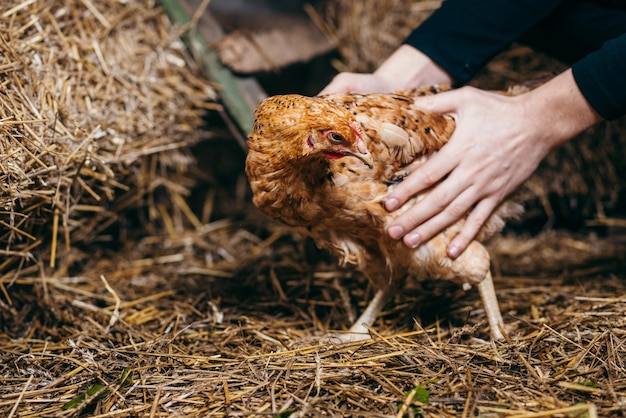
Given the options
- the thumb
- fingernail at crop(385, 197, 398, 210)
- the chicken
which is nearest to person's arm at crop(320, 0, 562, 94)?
the chicken

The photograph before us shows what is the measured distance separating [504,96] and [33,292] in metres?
2.20

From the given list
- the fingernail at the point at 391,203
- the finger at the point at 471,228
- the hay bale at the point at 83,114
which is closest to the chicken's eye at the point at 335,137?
the fingernail at the point at 391,203

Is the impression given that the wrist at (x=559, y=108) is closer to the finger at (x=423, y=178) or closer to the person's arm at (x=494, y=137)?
the person's arm at (x=494, y=137)

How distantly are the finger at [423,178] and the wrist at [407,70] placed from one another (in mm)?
484

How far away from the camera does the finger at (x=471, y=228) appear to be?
6.41ft

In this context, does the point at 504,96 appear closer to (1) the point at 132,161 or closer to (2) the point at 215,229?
(1) the point at 132,161

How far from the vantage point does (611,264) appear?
9.50ft

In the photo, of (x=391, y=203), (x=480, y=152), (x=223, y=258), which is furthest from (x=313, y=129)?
(x=223, y=258)

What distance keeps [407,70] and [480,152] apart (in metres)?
0.56

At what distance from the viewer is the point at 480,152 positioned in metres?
1.94

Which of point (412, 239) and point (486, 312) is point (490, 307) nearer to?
point (486, 312)

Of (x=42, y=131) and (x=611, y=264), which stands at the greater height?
(x=42, y=131)

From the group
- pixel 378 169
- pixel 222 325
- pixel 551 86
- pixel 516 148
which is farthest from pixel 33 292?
pixel 551 86

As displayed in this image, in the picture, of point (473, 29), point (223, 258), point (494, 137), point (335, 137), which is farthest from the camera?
point (223, 258)
